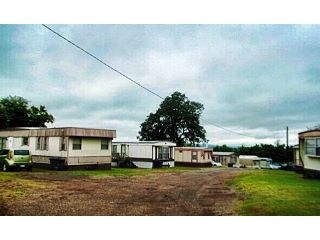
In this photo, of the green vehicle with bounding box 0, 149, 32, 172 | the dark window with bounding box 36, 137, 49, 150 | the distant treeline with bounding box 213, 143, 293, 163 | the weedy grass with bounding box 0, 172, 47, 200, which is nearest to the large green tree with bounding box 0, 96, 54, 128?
the dark window with bounding box 36, 137, 49, 150

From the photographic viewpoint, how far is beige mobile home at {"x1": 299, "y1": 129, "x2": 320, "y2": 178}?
21.3m

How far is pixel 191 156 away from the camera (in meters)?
43.4

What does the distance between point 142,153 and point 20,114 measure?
37.2 feet

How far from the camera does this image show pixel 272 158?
206 feet

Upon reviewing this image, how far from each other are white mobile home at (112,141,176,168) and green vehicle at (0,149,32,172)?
12.5 m

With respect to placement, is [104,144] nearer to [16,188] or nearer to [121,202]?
[16,188]

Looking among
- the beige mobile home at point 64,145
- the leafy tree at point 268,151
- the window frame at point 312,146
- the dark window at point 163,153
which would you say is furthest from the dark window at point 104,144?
the leafy tree at point 268,151

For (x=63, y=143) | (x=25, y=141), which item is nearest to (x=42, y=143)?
(x=25, y=141)

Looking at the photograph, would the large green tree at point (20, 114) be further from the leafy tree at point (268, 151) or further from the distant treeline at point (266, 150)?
the leafy tree at point (268, 151)

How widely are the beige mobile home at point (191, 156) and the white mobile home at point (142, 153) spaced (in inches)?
304

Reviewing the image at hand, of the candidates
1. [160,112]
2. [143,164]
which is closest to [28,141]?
[143,164]

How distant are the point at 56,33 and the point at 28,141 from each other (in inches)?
690

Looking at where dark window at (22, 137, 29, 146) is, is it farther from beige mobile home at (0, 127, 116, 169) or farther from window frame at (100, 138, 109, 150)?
window frame at (100, 138, 109, 150)
